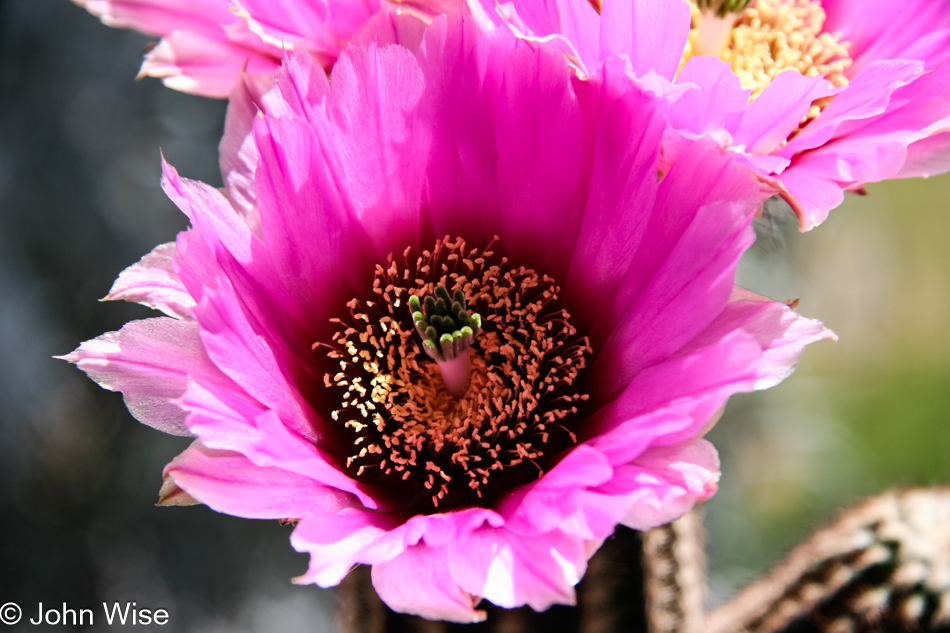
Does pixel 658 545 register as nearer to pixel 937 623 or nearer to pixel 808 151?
pixel 937 623

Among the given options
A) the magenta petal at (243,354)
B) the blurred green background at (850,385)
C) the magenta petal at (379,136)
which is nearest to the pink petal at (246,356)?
the magenta petal at (243,354)

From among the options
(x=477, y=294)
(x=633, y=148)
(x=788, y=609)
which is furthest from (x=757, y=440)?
(x=633, y=148)

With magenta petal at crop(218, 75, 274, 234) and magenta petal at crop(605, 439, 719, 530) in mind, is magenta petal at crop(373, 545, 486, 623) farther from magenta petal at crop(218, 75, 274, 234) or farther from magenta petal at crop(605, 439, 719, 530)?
magenta petal at crop(218, 75, 274, 234)

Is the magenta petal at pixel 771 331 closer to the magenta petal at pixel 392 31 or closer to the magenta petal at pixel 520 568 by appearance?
the magenta petal at pixel 520 568

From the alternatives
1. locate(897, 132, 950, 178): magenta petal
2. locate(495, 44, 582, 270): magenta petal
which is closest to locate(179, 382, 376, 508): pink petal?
locate(495, 44, 582, 270): magenta petal

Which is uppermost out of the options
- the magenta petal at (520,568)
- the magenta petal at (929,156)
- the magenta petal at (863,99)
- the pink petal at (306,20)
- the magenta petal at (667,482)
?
the magenta petal at (863,99)
